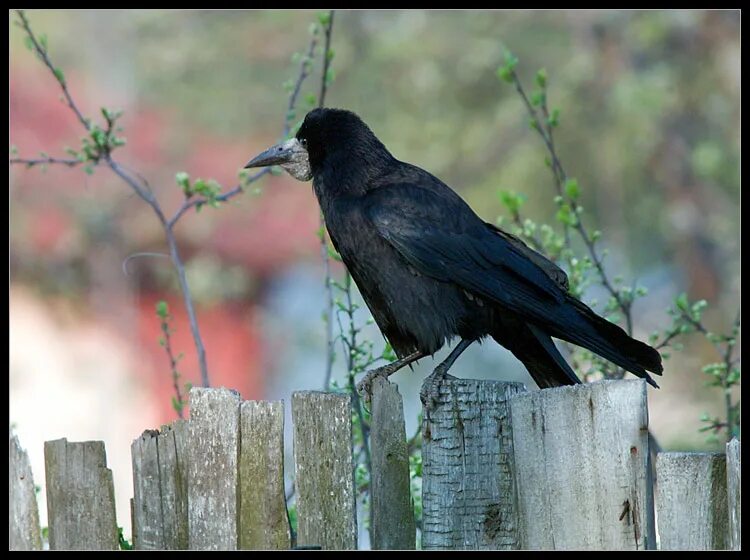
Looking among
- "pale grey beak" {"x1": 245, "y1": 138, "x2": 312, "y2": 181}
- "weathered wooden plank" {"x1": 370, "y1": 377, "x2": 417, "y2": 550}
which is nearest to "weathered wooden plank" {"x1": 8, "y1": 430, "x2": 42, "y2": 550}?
"weathered wooden plank" {"x1": 370, "y1": 377, "x2": 417, "y2": 550}

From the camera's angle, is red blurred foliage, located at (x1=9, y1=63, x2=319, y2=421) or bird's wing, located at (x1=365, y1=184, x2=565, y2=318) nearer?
bird's wing, located at (x1=365, y1=184, x2=565, y2=318)

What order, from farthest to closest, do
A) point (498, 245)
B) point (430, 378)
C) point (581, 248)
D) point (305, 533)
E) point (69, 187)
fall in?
point (69, 187) < point (581, 248) < point (498, 245) < point (430, 378) < point (305, 533)

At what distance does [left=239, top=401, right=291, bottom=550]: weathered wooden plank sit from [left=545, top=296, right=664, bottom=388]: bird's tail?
1.40 m

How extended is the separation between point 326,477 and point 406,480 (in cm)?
21

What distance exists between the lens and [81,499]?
313 cm

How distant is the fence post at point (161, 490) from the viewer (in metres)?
3.10

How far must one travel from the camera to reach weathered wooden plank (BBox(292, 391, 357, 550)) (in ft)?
9.82

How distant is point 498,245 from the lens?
4398mm

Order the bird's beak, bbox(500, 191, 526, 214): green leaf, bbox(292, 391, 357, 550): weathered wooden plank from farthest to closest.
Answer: the bird's beak < bbox(500, 191, 526, 214): green leaf < bbox(292, 391, 357, 550): weathered wooden plank

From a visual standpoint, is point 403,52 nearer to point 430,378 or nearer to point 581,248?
point 581,248

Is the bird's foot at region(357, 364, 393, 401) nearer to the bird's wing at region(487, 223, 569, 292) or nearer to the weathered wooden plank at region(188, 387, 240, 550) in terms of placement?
the bird's wing at region(487, 223, 569, 292)

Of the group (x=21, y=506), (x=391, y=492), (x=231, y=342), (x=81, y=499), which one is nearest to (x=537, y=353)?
(x=391, y=492)
